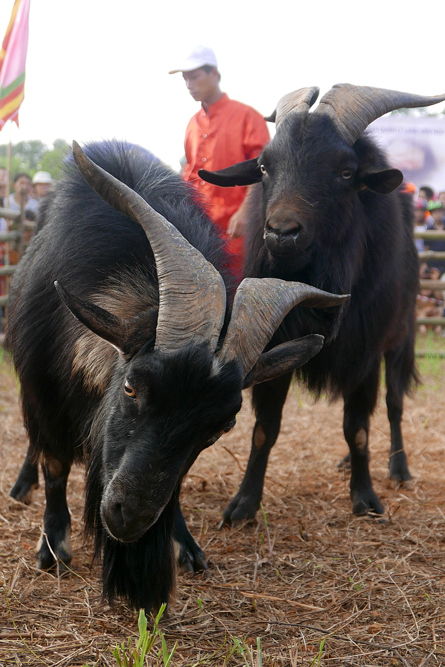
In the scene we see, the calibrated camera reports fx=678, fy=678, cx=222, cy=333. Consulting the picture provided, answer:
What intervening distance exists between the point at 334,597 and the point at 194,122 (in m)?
3.44

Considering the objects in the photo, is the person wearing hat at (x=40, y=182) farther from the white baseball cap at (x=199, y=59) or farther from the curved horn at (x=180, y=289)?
the curved horn at (x=180, y=289)

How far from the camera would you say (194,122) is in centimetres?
492

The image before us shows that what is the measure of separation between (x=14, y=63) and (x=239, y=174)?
6125 mm

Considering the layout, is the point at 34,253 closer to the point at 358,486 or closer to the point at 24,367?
the point at 24,367

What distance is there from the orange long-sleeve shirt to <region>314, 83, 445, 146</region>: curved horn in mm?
1094

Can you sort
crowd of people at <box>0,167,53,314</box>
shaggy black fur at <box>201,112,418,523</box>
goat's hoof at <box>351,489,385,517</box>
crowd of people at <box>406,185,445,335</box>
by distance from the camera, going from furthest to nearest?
crowd of people at <box>406,185,445,335</box>, crowd of people at <box>0,167,53,314</box>, goat's hoof at <box>351,489,385,517</box>, shaggy black fur at <box>201,112,418,523</box>

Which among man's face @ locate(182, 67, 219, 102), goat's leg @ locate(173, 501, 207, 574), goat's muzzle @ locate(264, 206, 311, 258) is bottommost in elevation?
goat's leg @ locate(173, 501, 207, 574)

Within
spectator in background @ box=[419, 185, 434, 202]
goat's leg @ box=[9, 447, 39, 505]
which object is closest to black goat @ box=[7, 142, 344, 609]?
goat's leg @ box=[9, 447, 39, 505]

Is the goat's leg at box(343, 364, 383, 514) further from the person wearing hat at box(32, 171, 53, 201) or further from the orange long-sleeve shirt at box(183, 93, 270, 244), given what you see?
the person wearing hat at box(32, 171, 53, 201)

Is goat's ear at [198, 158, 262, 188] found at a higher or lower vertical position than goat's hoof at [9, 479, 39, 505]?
higher

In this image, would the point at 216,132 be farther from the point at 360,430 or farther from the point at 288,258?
the point at 360,430

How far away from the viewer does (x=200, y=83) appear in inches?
189

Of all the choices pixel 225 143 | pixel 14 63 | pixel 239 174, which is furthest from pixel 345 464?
pixel 14 63

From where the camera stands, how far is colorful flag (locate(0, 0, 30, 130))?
8469mm
